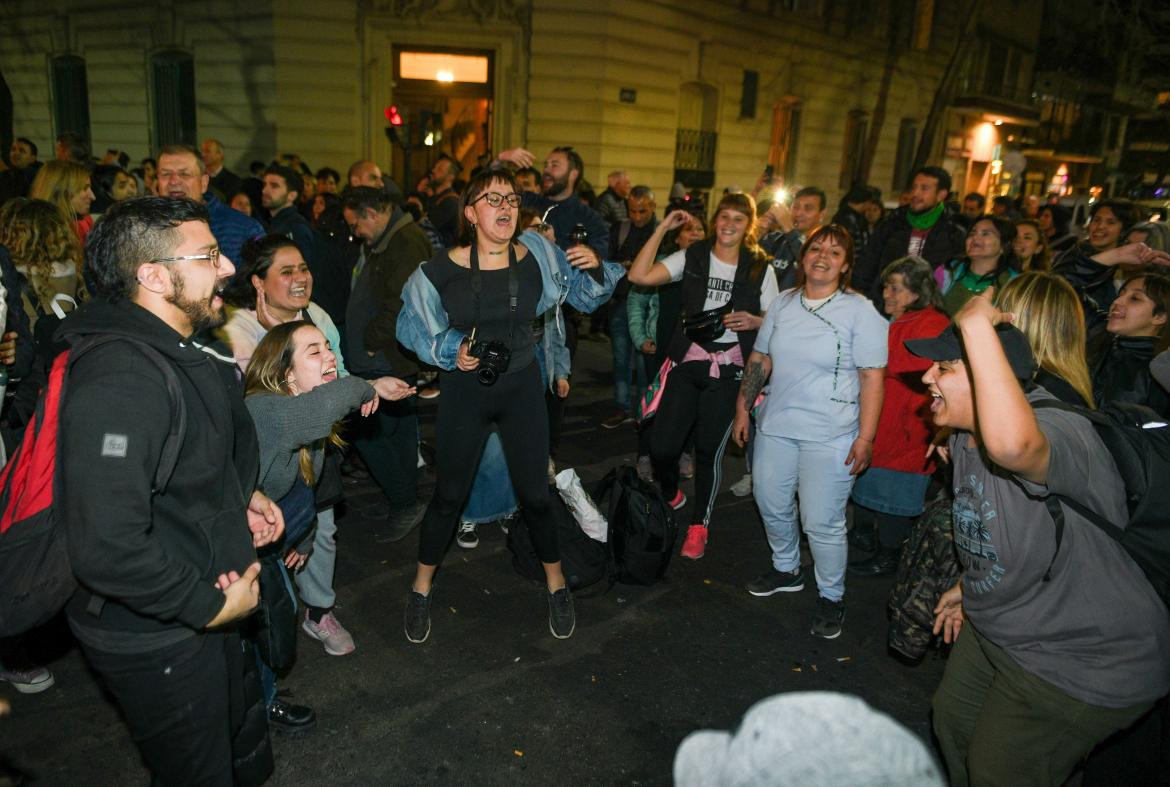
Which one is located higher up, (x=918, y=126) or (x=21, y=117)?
(x=918, y=126)

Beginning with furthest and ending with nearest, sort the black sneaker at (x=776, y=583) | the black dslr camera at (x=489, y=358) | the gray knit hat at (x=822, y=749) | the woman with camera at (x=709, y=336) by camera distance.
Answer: the woman with camera at (x=709, y=336) < the black sneaker at (x=776, y=583) < the black dslr camera at (x=489, y=358) < the gray knit hat at (x=822, y=749)

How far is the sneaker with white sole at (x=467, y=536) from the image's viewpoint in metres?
5.20

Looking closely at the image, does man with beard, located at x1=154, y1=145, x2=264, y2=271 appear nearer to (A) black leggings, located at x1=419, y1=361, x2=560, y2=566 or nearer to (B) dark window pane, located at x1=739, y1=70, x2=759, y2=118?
(A) black leggings, located at x1=419, y1=361, x2=560, y2=566

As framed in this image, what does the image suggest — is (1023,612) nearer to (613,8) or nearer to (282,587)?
(282,587)

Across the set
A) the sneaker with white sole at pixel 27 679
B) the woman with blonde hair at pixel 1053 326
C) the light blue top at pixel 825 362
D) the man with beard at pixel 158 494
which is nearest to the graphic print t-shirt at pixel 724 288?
the light blue top at pixel 825 362

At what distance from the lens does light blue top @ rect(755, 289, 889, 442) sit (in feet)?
13.4

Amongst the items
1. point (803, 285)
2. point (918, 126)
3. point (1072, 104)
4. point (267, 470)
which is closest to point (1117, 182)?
point (1072, 104)

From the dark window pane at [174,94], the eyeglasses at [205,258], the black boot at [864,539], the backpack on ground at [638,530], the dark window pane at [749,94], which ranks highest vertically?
the dark window pane at [749,94]

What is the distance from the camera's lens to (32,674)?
11.8ft

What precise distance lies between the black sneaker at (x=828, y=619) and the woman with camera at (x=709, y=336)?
3.16 feet

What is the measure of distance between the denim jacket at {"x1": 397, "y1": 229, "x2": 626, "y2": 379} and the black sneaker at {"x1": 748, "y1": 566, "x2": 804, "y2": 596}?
184 centimetres

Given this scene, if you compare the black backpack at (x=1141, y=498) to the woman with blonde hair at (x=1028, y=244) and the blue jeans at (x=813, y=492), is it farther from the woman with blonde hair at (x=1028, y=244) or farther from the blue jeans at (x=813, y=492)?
the woman with blonde hair at (x=1028, y=244)

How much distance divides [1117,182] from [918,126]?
73.1 ft

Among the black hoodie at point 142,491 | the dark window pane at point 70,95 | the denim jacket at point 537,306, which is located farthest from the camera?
the dark window pane at point 70,95
